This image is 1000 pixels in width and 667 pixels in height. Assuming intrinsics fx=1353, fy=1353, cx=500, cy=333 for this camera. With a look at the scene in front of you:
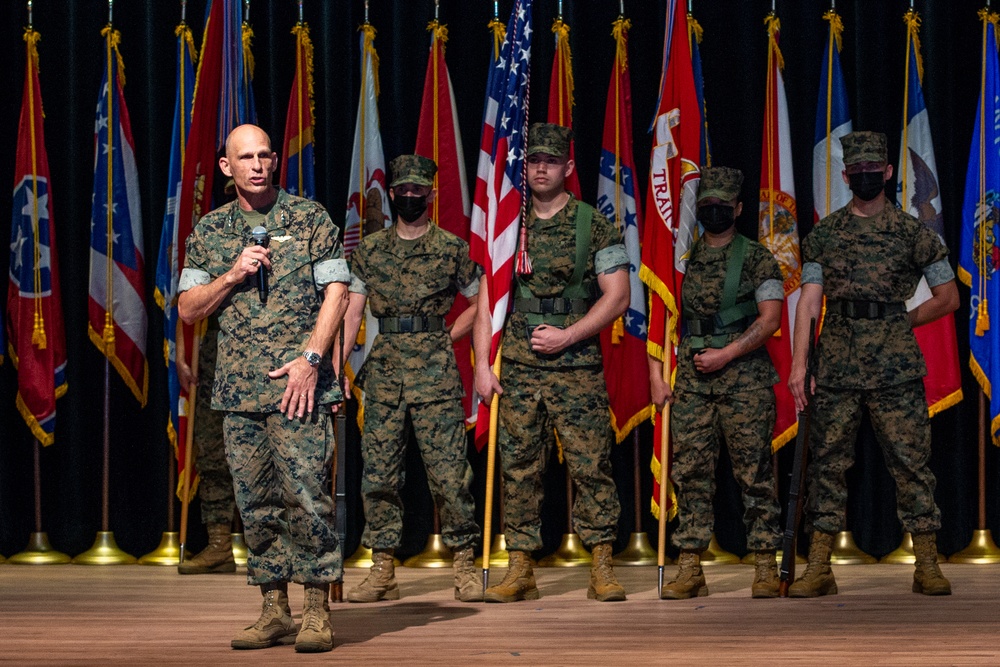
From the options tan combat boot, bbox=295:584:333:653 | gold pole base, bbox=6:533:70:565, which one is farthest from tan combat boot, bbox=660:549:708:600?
gold pole base, bbox=6:533:70:565

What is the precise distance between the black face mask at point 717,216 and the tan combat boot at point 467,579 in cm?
152

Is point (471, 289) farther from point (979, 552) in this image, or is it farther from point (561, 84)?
point (979, 552)

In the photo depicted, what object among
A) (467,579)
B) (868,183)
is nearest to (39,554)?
(467,579)

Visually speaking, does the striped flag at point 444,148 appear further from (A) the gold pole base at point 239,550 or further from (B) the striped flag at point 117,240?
(B) the striped flag at point 117,240

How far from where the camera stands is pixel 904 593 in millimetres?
5117

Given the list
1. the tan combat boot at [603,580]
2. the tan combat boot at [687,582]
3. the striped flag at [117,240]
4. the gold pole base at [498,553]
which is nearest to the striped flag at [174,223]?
the striped flag at [117,240]

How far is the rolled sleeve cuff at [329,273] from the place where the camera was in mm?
3930

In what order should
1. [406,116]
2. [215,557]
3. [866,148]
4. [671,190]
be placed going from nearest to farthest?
[866,148] < [671,190] < [215,557] < [406,116]

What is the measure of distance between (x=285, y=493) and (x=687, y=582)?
179 cm

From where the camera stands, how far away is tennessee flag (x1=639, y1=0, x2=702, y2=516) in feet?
17.6

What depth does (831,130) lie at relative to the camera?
6238 millimetres

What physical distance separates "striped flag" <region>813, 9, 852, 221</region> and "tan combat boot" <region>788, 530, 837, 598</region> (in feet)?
5.51

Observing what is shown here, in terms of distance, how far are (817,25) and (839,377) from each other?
2.17 meters

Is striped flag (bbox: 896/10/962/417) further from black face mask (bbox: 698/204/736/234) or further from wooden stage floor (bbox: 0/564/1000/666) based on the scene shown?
black face mask (bbox: 698/204/736/234)
